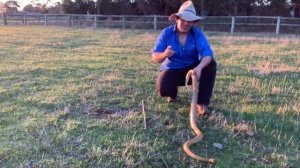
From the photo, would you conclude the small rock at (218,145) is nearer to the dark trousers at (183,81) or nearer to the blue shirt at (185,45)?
the dark trousers at (183,81)

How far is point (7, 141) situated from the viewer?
3137 mm

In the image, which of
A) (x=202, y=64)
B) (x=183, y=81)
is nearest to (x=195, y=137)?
(x=202, y=64)

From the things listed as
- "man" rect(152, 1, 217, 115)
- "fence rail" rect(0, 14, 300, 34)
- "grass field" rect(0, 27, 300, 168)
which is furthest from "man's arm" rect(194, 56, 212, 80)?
"fence rail" rect(0, 14, 300, 34)

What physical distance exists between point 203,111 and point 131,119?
2.49 feet

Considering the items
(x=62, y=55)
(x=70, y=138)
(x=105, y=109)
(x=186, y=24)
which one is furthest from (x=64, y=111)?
(x=62, y=55)

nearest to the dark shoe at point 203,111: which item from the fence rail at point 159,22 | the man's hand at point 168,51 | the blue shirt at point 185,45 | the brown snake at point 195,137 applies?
the brown snake at point 195,137

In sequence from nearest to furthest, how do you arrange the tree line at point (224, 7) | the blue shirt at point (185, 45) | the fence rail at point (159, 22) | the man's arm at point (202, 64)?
1. the man's arm at point (202, 64)
2. the blue shirt at point (185, 45)
3. the fence rail at point (159, 22)
4. the tree line at point (224, 7)

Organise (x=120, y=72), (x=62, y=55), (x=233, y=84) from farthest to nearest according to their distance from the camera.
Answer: (x=62, y=55)
(x=120, y=72)
(x=233, y=84)

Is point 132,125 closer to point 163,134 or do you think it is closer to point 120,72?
point 163,134

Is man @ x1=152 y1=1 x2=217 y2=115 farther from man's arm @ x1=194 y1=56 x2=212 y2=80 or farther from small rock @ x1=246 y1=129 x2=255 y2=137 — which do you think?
small rock @ x1=246 y1=129 x2=255 y2=137

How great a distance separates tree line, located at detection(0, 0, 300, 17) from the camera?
2438cm

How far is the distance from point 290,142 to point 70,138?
193cm

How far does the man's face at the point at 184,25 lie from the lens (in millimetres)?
3695

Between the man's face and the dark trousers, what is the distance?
0.44 meters
